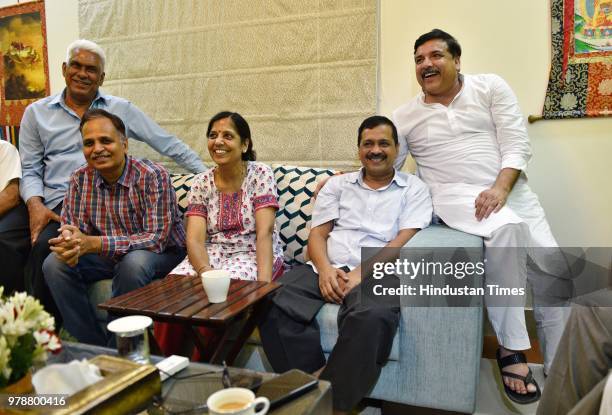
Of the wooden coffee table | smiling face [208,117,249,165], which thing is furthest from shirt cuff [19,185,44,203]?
the wooden coffee table

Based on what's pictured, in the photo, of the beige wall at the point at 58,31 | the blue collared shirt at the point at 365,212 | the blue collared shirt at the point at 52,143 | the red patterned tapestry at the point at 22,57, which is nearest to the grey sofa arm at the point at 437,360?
the blue collared shirt at the point at 365,212

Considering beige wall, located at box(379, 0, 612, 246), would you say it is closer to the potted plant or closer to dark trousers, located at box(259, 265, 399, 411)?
dark trousers, located at box(259, 265, 399, 411)

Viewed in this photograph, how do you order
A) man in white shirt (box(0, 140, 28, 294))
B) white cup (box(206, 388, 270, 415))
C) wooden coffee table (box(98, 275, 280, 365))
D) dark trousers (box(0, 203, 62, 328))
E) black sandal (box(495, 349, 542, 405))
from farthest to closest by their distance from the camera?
man in white shirt (box(0, 140, 28, 294))
dark trousers (box(0, 203, 62, 328))
black sandal (box(495, 349, 542, 405))
wooden coffee table (box(98, 275, 280, 365))
white cup (box(206, 388, 270, 415))

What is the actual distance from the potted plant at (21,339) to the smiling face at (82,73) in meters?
2.03

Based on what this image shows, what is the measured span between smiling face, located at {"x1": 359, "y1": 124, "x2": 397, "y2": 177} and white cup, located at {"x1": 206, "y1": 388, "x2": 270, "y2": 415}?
131cm

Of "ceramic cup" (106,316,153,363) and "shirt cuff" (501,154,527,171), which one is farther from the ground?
"shirt cuff" (501,154,527,171)

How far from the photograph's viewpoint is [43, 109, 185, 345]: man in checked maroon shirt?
6.97 feet

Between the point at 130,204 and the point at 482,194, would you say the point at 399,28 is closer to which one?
the point at 482,194

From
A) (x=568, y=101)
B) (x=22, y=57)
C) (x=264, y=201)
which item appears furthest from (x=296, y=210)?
(x=22, y=57)

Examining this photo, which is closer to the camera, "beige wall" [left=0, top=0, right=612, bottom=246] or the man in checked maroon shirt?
the man in checked maroon shirt

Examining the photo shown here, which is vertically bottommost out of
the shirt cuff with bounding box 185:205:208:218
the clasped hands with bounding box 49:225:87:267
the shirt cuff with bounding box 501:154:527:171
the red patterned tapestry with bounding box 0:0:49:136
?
the clasped hands with bounding box 49:225:87:267

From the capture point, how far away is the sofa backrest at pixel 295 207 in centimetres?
236

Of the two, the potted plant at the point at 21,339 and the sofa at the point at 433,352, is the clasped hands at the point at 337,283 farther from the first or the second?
the potted plant at the point at 21,339

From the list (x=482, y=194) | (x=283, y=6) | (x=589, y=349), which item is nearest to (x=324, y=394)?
(x=589, y=349)
